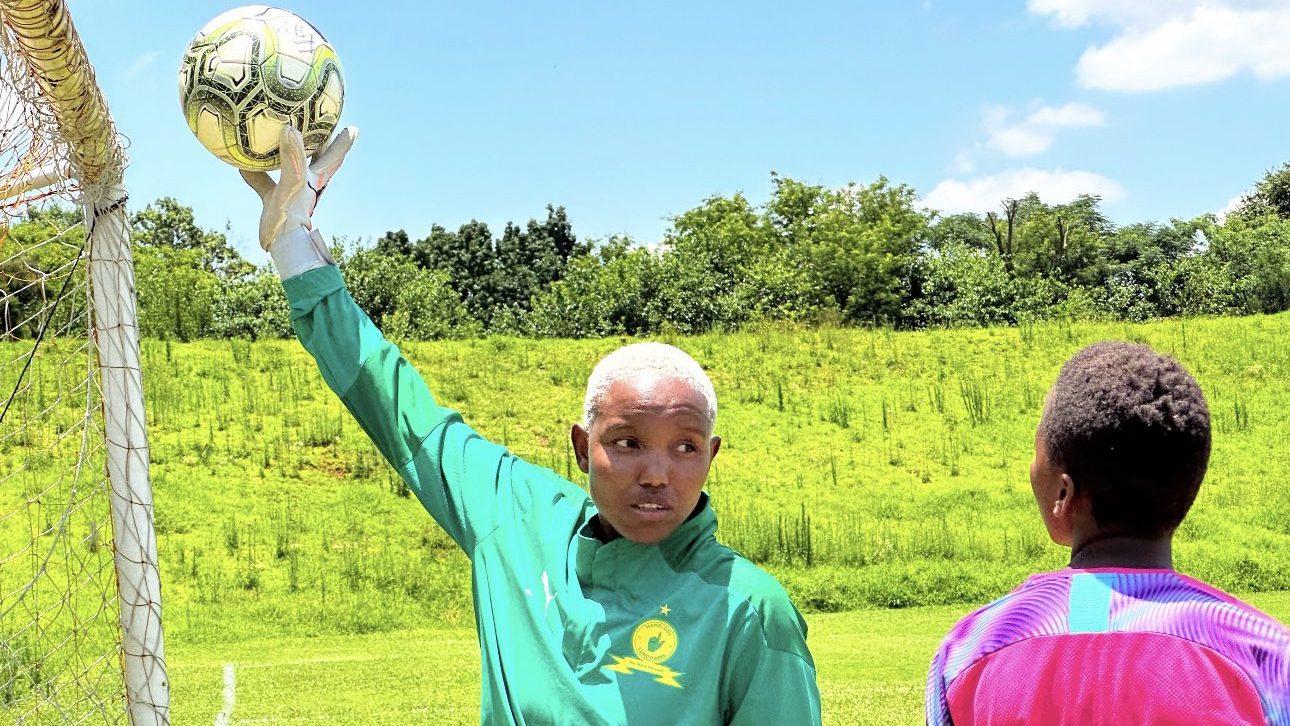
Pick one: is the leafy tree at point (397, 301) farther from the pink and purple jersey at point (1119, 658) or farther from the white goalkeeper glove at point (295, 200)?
the pink and purple jersey at point (1119, 658)

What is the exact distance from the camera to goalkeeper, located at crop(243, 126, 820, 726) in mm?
2146

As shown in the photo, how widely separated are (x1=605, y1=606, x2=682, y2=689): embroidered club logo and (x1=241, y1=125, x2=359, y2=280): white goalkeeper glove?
3.92ft

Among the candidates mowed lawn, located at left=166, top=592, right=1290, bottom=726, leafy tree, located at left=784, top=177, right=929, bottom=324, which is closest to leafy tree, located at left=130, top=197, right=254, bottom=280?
leafy tree, located at left=784, top=177, right=929, bottom=324

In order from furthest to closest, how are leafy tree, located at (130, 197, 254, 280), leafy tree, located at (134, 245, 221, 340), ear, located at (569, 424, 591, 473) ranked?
1. leafy tree, located at (130, 197, 254, 280)
2. leafy tree, located at (134, 245, 221, 340)
3. ear, located at (569, 424, 591, 473)

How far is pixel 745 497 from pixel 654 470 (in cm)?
1531

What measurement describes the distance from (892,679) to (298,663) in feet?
15.9

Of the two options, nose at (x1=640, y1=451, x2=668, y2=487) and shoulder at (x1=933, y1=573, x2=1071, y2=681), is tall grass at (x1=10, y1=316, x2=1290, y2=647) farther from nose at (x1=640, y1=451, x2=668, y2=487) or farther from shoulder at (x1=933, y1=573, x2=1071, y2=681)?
shoulder at (x1=933, y1=573, x2=1071, y2=681)

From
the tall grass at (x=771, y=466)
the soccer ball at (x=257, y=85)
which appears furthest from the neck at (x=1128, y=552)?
the tall grass at (x=771, y=466)

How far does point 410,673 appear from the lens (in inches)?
385

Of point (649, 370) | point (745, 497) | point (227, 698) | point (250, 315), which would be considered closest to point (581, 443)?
point (649, 370)

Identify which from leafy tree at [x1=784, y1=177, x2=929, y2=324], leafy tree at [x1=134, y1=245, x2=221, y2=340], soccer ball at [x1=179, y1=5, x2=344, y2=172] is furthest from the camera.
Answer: leafy tree at [x1=784, y1=177, x2=929, y2=324]

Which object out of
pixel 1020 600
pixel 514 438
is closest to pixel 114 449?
pixel 1020 600

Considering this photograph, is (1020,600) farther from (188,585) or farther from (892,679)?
(188,585)

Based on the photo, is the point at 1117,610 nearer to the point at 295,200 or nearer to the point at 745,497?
the point at 295,200
